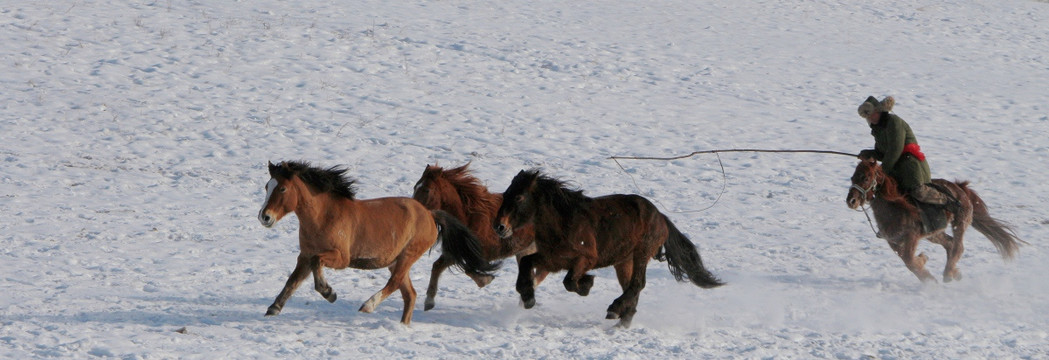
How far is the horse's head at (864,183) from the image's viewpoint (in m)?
9.58

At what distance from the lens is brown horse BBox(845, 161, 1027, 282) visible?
9586mm

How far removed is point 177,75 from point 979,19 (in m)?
16.4

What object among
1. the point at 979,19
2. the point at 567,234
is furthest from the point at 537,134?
the point at 979,19

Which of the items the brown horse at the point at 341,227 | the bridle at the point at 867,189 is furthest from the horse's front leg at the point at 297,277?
the bridle at the point at 867,189

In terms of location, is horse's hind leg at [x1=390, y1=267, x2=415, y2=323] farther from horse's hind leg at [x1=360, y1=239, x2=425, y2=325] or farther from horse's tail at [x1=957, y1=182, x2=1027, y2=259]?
horse's tail at [x1=957, y1=182, x2=1027, y2=259]

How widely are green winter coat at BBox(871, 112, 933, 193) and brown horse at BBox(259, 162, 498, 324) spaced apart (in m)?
4.34

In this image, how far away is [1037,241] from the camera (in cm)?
1123

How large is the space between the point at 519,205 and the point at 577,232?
44cm

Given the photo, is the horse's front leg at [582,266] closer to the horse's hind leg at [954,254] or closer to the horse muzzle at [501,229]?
the horse muzzle at [501,229]

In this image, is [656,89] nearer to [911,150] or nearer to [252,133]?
[252,133]

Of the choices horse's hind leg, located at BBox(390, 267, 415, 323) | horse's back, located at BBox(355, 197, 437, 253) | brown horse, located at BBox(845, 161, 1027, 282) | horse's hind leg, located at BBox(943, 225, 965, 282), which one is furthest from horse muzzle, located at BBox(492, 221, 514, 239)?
horse's hind leg, located at BBox(943, 225, 965, 282)

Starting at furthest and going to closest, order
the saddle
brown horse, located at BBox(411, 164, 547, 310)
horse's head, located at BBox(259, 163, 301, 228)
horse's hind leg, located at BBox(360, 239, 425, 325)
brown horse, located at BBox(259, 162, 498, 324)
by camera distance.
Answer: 1. the saddle
2. brown horse, located at BBox(411, 164, 547, 310)
3. horse's hind leg, located at BBox(360, 239, 425, 325)
4. brown horse, located at BBox(259, 162, 498, 324)
5. horse's head, located at BBox(259, 163, 301, 228)

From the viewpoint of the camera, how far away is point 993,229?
1017cm

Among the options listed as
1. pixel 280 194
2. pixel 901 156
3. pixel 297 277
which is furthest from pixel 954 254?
pixel 280 194
